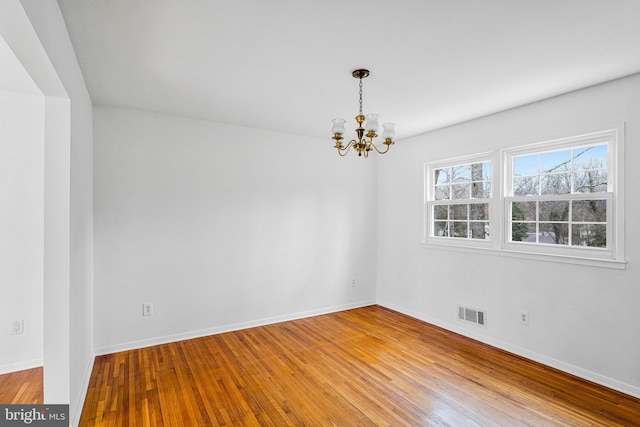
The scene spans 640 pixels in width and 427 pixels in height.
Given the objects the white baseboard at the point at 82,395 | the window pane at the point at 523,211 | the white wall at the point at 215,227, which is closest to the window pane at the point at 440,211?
the window pane at the point at 523,211

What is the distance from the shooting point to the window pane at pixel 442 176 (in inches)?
170

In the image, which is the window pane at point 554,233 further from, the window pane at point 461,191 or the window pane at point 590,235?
the window pane at point 461,191

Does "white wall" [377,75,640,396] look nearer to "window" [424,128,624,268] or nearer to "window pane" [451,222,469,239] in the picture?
"window" [424,128,624,268]

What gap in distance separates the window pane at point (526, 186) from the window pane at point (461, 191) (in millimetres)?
585

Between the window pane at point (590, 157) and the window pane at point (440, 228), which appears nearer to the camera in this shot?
the window pane at point (590, 157)

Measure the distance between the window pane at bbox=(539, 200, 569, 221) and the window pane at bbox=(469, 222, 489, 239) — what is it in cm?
61

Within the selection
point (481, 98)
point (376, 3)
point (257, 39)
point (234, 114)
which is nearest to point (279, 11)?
point (257, 39)

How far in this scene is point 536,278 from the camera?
10.6ft

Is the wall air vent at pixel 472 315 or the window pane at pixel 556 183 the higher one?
the window pane at pixel 556 183

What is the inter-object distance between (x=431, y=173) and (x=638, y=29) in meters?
2.61

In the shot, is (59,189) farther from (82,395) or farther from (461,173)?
(461,173)

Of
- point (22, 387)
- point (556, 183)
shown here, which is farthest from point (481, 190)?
point (22, 387)

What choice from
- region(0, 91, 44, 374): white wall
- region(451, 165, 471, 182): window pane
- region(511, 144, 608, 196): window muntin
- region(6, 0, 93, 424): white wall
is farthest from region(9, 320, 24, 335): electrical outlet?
region(511, 144, 608, 196): window muntin

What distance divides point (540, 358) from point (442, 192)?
6.98ft
